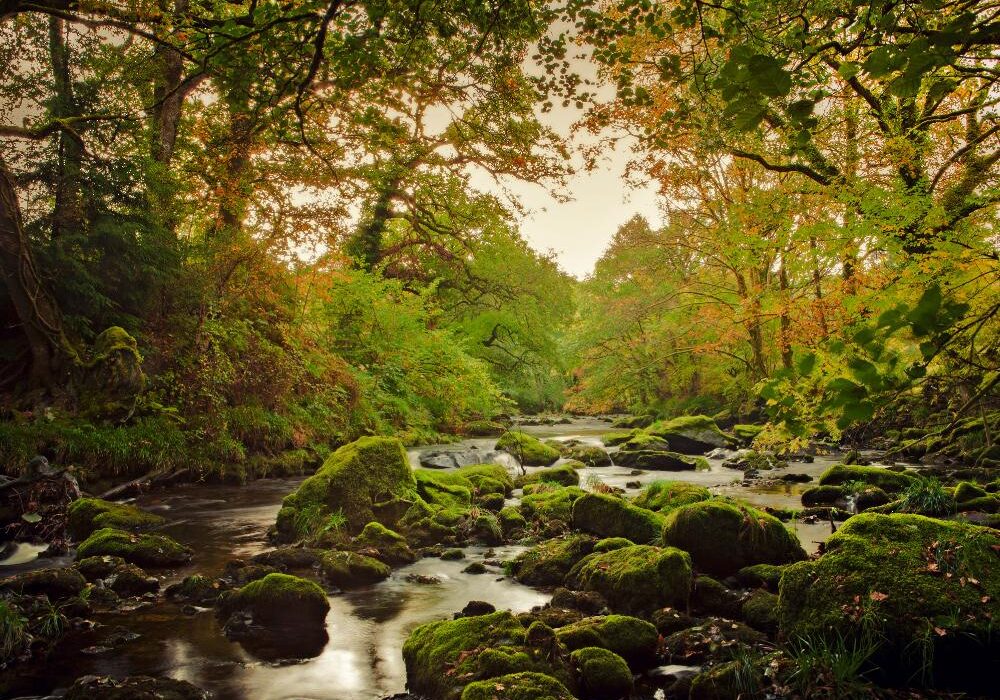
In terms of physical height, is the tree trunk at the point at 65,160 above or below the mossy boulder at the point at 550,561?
above

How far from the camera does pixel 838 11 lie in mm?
4340

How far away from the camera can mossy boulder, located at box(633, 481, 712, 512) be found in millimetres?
9789

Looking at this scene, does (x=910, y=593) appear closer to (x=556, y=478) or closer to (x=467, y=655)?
(x=467, y=655)

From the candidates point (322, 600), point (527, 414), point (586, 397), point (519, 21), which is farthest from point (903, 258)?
point (527, 414)

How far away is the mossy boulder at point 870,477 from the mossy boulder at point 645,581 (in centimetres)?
634

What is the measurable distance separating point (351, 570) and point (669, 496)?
5.38 m

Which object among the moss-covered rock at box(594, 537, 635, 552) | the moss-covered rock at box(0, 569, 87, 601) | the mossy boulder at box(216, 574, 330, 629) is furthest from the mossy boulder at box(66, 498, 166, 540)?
the moss-covered rock at box(594, 537, 635, 552)

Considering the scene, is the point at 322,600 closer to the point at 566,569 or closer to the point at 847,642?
the point at 566,569

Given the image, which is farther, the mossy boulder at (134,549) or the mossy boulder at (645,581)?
the mossy boulder at (134,549)

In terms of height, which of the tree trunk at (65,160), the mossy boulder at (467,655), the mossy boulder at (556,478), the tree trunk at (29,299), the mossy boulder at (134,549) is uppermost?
the tree trunk at (65,160)

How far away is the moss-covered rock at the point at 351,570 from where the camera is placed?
738 centimetres

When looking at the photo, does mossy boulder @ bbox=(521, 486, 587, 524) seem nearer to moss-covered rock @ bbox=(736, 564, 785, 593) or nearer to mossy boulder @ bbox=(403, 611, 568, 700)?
moss-covered rock @ bbox=(736, 564, 785, 593)

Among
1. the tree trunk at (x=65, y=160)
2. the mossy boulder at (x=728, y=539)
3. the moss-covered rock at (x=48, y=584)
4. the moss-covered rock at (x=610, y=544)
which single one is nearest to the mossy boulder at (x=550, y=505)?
the moss-covered rock at (x=610, y=544)

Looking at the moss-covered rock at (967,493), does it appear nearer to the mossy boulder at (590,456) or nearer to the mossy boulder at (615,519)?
the mossy boulder at (615,519)
